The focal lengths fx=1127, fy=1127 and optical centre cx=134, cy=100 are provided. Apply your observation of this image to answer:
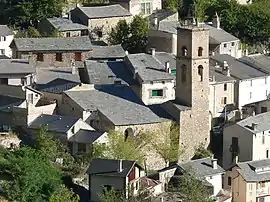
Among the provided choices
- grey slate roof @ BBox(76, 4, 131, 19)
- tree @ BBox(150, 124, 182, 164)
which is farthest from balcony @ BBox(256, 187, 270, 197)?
grey slate roof @ BBox(76, 4, 131, 19)

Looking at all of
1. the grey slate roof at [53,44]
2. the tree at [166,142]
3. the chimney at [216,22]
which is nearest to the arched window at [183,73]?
the tree at [166,142]

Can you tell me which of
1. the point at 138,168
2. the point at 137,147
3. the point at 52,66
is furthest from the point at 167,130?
the point at 52,66

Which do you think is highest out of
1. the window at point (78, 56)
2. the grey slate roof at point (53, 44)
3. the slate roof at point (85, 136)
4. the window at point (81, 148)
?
the grey slate roof at point (53, 44)

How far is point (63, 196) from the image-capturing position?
124 ft

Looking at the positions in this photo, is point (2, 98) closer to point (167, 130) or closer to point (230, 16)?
point (167, 130)

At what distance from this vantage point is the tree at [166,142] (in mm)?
44688

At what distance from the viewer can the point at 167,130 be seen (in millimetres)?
45219

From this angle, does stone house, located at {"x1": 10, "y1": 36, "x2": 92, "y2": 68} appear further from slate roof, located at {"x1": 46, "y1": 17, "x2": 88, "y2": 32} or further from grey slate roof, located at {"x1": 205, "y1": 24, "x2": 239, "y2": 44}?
grey slate roof, located at {"x1": 205, "y1": 24, "x2": 239, "y2": 44}

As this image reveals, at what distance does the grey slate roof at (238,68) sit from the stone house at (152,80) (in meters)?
3.57

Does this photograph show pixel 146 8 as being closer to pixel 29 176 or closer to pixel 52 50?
pixel 52 50

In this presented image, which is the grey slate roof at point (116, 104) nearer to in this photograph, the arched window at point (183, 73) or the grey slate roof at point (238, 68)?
the arched window at point (183, 73)

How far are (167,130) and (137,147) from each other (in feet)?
5.33

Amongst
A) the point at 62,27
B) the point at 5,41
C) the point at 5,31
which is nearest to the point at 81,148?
the point at 5,41

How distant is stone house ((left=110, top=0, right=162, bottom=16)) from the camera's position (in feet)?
202
